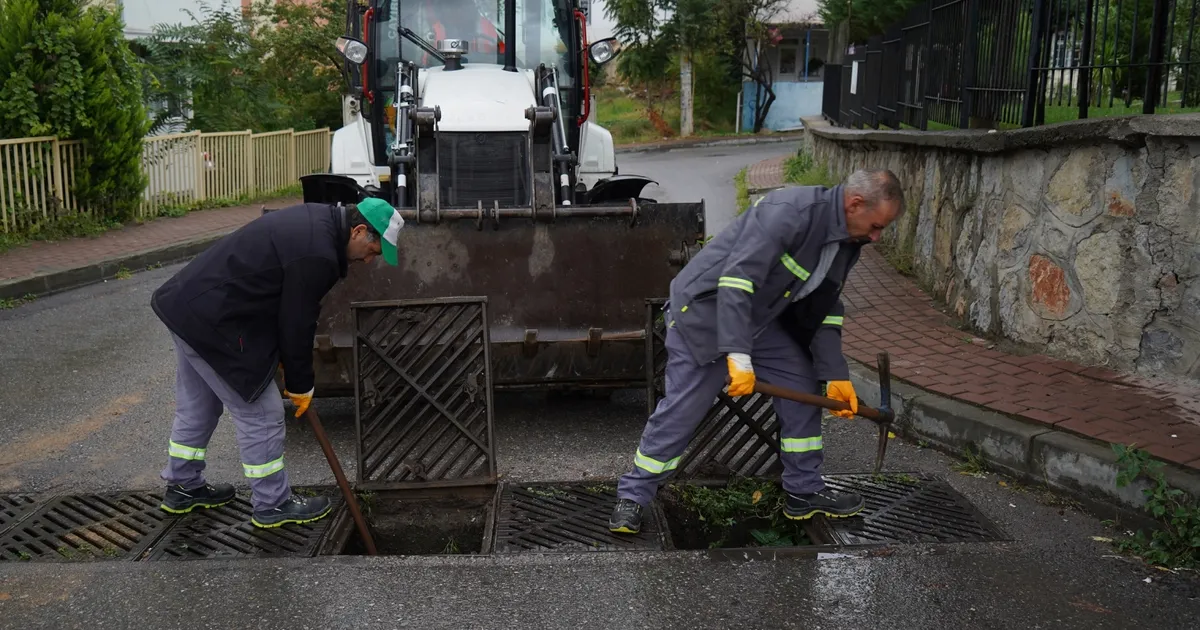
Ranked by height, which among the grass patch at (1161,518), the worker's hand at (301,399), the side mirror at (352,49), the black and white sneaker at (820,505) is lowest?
the black and white sneaker at (820,505)

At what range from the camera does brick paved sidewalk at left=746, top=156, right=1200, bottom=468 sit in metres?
4.83

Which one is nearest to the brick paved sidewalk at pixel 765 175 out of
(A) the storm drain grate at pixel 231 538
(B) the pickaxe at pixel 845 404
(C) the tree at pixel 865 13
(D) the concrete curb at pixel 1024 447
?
(C) the tree at pixel 865 13

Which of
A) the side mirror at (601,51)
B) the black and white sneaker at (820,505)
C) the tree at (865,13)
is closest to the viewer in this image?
the black and white sneaker at (820,505)

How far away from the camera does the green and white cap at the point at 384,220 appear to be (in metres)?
4.25

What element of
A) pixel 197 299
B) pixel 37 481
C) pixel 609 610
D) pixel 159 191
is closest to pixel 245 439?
pixel 197 299

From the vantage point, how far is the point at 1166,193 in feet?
17.3

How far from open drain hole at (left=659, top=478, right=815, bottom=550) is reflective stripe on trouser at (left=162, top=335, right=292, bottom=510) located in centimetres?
173

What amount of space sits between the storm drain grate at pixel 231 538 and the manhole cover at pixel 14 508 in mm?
727

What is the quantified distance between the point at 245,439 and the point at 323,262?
865 millimetres

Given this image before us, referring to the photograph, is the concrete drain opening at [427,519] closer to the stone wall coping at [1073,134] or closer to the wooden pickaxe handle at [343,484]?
the wooden pickaxe handle at [343,484]

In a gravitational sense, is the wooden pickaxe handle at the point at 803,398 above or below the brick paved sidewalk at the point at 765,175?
below

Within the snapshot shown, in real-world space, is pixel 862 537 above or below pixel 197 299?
below

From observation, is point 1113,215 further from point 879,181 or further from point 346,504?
point 346,504

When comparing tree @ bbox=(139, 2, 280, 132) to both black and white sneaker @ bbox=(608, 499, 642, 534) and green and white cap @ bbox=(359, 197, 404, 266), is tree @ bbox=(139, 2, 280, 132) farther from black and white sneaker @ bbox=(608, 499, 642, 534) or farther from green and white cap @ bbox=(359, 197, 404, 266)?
black and white sneaker @ bbox=(608, 499, 642, 534)
